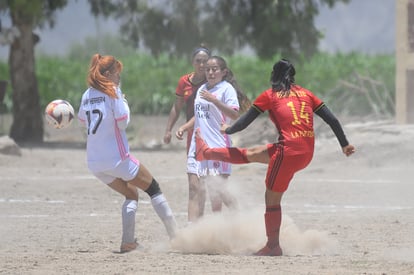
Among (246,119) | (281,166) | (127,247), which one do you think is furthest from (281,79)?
(127,247)

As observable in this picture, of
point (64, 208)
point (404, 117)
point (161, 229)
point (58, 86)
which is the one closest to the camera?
point (161, 229)

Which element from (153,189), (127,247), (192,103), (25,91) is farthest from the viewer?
(25,91)

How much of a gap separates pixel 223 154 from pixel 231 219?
0.97 metres

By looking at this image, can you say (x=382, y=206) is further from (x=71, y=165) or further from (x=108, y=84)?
(x=71, y=165)

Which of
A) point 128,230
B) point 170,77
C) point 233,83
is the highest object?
point 233,83

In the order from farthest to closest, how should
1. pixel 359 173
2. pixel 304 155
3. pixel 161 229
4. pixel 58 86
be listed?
A: 1. pixel 58 86
2. pixel 359 173
3. pixel 161 229
4. pixel 304 155

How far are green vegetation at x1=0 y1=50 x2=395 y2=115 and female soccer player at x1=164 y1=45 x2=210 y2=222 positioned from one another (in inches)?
1152

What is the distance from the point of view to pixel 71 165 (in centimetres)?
2108

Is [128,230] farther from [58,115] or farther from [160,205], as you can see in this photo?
[58,115]

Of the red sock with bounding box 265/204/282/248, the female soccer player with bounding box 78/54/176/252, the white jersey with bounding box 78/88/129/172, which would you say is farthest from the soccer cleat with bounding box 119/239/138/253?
the red sock with bounding box 265/204/282/248

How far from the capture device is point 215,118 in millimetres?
11211

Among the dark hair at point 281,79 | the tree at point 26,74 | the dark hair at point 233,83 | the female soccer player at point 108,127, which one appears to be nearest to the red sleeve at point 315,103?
the dark hair at point 281,79

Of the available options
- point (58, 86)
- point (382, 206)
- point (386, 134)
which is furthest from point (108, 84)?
point (58, 86)

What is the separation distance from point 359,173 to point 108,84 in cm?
979
